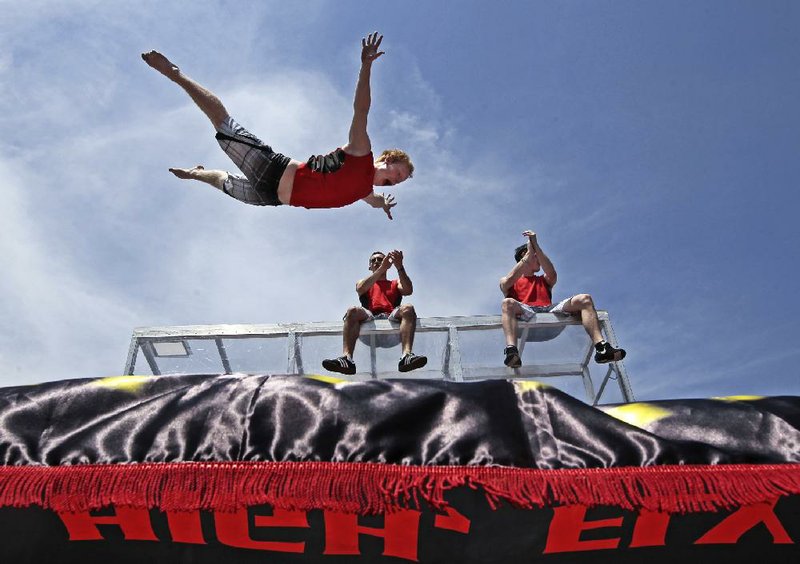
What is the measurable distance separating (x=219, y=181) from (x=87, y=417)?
252 cm

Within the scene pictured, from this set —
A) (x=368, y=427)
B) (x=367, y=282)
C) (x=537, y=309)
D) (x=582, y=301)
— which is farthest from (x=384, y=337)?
(x=368, y=427)

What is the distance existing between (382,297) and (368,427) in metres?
4.73

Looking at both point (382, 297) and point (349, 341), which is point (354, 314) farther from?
point (382, 297)

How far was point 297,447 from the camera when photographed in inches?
52.6

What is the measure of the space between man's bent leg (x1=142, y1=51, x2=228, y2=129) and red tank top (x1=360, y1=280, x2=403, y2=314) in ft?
9.88

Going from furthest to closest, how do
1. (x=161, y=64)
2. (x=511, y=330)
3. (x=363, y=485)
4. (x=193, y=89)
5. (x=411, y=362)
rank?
1. (x=511, y=330)
2. (x=411, y=362)
3. (x=193, y=89)
4. (x=161, y=64)
5. (x=363, y=485)

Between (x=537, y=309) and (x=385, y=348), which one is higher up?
(x=537, y=309)

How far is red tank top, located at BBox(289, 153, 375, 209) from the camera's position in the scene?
3.38 meters

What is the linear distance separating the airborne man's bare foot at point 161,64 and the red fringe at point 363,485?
94.3 inches

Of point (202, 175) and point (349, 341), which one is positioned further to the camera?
point (349, 341)

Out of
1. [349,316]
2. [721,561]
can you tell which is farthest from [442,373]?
Result: [721,561]

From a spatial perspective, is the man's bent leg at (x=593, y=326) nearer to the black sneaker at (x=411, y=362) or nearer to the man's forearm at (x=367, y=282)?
the black sneaker at (x=411, y=362)

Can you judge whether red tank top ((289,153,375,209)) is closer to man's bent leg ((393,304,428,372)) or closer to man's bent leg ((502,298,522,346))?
man's bent leg ((393,304,428,372))

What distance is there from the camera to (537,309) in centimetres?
579
